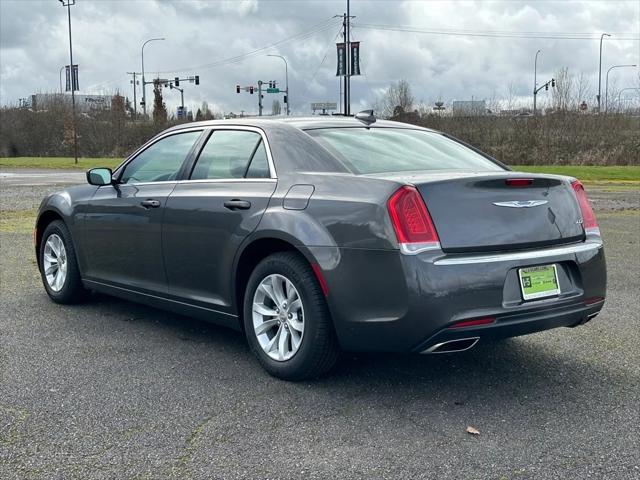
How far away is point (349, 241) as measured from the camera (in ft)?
12.7

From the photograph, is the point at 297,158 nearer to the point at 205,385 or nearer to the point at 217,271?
the point at 217,271

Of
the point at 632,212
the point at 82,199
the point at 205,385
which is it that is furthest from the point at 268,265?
the point at 632,212

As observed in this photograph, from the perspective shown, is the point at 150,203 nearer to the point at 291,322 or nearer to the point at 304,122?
the point at 304,122

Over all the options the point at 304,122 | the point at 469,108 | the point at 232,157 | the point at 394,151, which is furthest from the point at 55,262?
the point at 469,108

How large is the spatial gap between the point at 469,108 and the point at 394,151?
47.8 meters

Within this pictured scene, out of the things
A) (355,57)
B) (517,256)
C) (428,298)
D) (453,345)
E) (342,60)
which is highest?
(355,57)

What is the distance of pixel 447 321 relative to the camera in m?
3.64

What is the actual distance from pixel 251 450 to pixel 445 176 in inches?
70.1

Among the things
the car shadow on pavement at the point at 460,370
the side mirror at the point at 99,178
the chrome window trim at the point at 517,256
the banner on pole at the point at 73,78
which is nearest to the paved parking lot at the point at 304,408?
the car shadow on pavement at the point at 460,370

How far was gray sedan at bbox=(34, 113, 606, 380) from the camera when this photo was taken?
3721 millimetres

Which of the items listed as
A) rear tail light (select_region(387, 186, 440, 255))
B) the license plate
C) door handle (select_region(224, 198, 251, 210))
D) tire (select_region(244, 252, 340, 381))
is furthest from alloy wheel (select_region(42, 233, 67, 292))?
the license plate

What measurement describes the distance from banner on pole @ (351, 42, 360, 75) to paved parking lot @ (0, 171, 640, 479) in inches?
1491

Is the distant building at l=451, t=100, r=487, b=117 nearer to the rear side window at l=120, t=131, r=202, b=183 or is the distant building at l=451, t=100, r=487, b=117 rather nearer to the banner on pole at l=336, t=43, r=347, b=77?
the banner on pole at l=336, t=43, r=347, b=77

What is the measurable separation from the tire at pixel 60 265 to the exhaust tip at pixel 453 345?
3.57 metres
